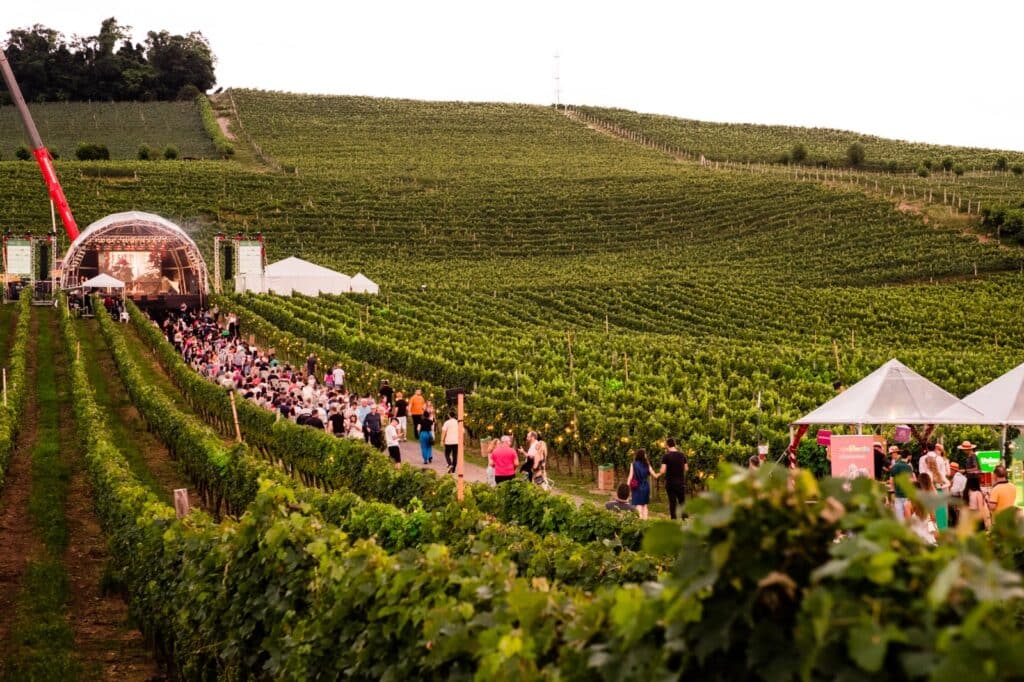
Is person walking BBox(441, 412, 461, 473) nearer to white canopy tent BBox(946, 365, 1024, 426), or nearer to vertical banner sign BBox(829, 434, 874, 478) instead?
vertical banner sign BBox(829, 434, 874, 478)

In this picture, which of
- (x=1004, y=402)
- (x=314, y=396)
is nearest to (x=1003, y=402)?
(x=1004, y=402)

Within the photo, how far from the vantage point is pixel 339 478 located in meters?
23.6

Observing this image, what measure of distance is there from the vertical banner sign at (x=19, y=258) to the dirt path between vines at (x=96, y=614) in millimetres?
44622

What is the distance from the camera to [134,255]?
217 ft

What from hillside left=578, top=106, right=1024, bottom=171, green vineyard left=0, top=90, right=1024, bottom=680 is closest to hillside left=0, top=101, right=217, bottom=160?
green vineyard left=0, top=90, right=1024, bottom=680

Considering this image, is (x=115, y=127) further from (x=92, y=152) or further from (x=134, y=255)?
(x=134, y=255)

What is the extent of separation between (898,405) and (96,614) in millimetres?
12462

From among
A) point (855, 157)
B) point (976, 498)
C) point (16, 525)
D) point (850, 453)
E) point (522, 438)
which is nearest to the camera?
point (976, 498)

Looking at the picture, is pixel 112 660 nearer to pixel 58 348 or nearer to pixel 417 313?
pixel 58 348

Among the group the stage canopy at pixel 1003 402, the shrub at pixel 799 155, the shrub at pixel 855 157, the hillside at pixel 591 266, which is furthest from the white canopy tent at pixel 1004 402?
the shrub at pixel 799 155

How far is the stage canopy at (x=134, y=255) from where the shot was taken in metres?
65.1

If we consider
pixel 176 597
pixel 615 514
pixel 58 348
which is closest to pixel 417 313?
pixel 58 348

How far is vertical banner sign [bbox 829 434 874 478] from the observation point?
64.3 feet

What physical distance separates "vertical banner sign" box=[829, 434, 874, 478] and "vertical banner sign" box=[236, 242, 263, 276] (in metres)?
52.1
